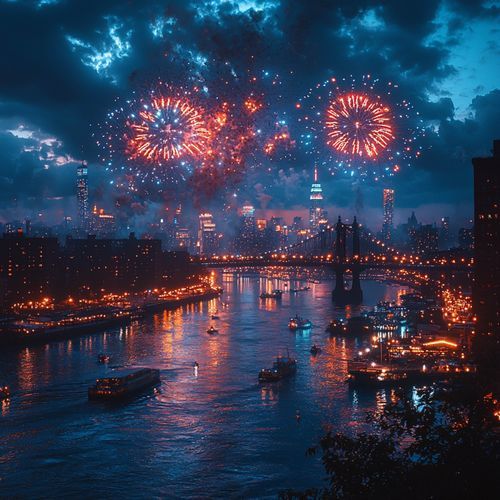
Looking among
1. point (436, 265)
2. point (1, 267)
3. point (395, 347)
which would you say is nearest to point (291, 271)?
point (436, 265)

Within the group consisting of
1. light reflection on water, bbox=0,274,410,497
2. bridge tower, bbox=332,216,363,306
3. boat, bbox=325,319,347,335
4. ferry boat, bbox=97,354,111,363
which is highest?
bridge tower, bbox=332,216,363,306

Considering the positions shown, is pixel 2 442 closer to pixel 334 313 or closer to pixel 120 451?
pixel 120 451

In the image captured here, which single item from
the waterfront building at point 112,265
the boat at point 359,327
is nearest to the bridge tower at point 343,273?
the waterfront building at point 112,265

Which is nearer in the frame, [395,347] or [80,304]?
[395,347]

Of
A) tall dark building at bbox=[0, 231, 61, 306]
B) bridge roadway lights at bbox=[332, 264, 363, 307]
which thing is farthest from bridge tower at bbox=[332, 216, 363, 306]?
tall dark building at bbox=[0, 231, 61, 306]

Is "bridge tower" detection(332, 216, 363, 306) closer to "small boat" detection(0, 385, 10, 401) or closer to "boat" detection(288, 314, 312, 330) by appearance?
"boat" detection(288, 314, 312, 330)
